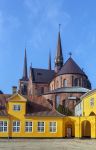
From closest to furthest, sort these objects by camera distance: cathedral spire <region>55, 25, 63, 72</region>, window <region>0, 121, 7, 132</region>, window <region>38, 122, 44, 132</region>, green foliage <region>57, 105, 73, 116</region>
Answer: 1. window <region>0, 121, 7, 132</region>
2. window <region>38, 122, 44, 132</region>
3. green foliage <region>57, 105, 73, 116</region>
4. cathedral spire <region>55, 25, 63, 72</region>

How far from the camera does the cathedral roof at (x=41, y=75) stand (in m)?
125

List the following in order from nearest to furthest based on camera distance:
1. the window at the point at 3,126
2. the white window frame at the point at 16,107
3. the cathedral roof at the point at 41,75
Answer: the window at the point at 3,126, the white window frame at the point at 16,107, the cathedral roof at the point at 41,75

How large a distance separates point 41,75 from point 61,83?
16781 millimetres

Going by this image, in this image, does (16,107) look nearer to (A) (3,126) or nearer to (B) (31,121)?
(B) (31,121)

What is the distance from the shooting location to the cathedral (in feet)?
335

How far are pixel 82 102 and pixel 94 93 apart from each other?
11.1 meters

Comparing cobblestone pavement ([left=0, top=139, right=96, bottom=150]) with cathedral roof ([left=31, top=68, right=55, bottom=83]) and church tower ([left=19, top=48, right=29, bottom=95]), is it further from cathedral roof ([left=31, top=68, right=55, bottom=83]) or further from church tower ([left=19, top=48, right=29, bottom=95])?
church tower ([left=19, top=48, right=29, bottom=95])

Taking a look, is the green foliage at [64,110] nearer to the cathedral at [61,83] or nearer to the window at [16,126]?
the cathedral at [61,83]

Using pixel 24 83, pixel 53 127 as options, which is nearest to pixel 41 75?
pixel 24 83

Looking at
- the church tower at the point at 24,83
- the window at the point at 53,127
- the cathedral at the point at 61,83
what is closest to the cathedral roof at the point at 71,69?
the cathedral at the point at 61,83

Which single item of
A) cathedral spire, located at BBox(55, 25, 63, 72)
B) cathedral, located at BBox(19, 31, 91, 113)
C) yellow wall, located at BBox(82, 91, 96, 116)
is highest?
cathedral spire, located at BBox(55, 25, 63, 72)

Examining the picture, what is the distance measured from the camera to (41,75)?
420 feet

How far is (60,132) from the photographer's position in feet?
185

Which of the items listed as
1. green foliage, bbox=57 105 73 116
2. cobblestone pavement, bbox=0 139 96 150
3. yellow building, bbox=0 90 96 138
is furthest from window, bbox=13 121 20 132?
green foliage, bbox=57 105 73 116
